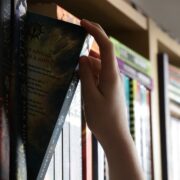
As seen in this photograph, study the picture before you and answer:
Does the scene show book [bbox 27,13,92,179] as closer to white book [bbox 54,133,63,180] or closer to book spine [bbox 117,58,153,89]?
white book [bbox 54,133,63,180]

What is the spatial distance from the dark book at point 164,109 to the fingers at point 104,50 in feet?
2.04

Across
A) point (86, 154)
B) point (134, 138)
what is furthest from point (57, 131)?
point (134, 138)

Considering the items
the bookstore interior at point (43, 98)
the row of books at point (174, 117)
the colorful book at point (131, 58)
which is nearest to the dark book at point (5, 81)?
the bookstore interior at point (43, 98)

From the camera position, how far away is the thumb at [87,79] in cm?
71

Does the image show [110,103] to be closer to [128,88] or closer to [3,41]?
[3,41]

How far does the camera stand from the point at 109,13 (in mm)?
1126

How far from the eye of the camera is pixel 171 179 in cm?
133

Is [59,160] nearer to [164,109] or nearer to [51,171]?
[51,171]

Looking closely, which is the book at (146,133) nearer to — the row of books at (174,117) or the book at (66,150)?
the row of books at (174,117)

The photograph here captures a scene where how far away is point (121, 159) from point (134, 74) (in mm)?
419

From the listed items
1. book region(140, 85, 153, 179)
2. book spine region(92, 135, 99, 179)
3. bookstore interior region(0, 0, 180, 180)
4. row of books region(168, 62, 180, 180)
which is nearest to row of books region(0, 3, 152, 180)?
bookstore interior region(0, 0, 180, 180)

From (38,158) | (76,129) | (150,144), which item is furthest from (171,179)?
(38,158)

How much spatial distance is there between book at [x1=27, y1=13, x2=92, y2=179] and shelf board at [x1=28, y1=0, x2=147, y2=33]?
10.4 inches

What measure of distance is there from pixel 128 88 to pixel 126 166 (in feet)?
1.29
